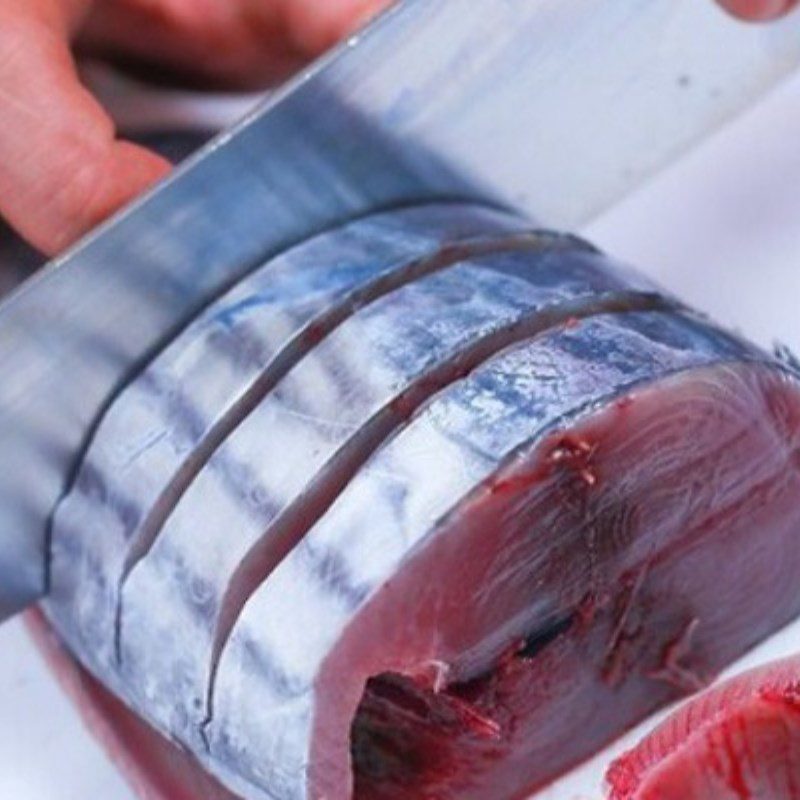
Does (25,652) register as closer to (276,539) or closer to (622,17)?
(276,539)

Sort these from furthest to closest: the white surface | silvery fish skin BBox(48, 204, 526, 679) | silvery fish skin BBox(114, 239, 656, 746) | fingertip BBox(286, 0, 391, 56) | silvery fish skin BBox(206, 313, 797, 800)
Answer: fingertip BBox(286, 0, 391, 56) < the white surface < silvery fish skin BBox(48, 204, 526, 679) < silvery fish skin BBox(114, 239, 656, 746) < silvery fish skin BBox(206, 313, 797, 800)

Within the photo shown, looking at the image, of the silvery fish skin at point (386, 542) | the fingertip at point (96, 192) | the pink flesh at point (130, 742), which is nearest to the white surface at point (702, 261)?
the pink flesh at point (130, 742)

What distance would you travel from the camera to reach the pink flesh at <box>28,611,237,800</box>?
7.40ft

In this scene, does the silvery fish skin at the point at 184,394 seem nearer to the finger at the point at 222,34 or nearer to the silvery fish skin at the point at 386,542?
the silvery fish skin at the point at 386,542

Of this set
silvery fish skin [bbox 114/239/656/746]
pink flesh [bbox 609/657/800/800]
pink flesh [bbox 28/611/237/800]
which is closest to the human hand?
silvery fish skin [bbox 114/239/656/746]

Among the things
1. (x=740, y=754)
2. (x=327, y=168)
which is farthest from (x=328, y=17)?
(x=740, y=754)

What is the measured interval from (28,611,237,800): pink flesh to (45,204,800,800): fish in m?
0.04

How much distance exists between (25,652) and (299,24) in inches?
29.6

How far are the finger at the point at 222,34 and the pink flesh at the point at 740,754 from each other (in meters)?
0.98

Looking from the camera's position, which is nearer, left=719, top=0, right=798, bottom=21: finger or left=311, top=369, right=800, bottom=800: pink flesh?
left=311, top=369, right=800, bottom=800: pink flesh

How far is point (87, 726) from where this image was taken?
2.38 m

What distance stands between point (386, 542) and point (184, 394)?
0.33 meters

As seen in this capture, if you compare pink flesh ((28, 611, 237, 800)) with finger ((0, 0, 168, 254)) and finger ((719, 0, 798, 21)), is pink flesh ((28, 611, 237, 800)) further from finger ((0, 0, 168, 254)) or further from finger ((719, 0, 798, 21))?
finger ((719, 0, 798, 21))

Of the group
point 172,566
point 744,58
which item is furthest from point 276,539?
point 744,58
